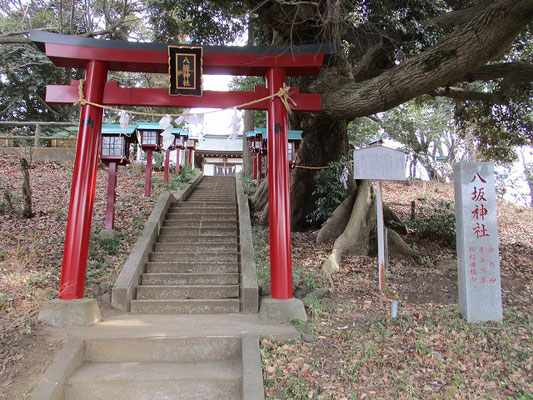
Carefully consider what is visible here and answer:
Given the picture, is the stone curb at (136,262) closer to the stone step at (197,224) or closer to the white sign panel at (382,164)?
the stone step at (197,224)

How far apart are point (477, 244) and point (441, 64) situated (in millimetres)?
2904

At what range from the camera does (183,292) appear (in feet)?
20.2

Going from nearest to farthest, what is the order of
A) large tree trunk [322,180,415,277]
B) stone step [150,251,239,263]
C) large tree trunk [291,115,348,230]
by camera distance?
1. stone step [150,251,239,263]
2. large tree trunk [322,180,415,277]
3. large tree trunk [291,115,348,230]

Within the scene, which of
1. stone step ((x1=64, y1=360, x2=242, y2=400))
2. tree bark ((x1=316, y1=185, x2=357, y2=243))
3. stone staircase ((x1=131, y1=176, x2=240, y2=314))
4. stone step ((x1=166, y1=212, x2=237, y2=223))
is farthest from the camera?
stone step ((x1=166, y1=212, x2=237, y2=223))

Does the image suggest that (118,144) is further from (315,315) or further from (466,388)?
(466,388)

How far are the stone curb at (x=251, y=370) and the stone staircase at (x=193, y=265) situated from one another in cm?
149

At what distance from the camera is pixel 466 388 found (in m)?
3.67

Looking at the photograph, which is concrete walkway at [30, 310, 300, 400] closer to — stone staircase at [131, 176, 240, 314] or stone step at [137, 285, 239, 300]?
stone staircase at [131, 176, 240, 314]

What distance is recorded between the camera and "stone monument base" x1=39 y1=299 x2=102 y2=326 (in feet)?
16.3

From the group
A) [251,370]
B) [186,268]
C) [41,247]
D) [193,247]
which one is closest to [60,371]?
[251,370]

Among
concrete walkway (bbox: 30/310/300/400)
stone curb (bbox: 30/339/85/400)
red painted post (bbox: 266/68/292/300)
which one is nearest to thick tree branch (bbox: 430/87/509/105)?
red painted post (bbox: 266/68/292/300)

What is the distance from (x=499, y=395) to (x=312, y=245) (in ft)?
16.8

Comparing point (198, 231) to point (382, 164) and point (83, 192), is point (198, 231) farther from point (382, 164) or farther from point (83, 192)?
point (382, 164)

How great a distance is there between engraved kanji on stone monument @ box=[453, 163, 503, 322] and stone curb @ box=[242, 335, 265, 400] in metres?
2.87
